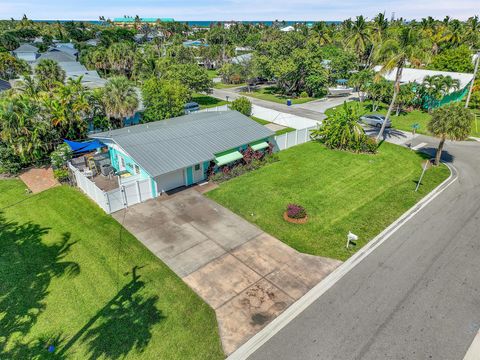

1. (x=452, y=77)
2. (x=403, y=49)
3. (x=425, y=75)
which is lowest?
(x=452, y=77)

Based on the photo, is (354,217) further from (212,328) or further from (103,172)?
(103,172)

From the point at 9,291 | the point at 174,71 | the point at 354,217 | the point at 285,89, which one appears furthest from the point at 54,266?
the point at 285,89

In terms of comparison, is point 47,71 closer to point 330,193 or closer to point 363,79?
point 330,193

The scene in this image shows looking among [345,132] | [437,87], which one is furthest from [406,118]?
[345,132]

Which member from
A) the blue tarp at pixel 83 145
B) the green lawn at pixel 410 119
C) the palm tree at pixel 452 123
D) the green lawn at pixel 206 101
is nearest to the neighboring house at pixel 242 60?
the green lawn at pixel 206 101

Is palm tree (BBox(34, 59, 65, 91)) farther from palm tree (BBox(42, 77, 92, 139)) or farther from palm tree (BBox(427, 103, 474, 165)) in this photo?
palm tree (BBox(427, 103, 474, 165))

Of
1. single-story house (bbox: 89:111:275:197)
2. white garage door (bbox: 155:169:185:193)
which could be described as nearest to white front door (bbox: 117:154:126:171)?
single-story house (bbox: 89:111:275:197)
